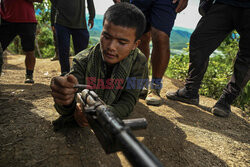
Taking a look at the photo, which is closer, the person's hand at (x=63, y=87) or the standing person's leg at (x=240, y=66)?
the person's hand at (x=63, y=87)

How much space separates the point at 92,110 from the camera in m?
0.92

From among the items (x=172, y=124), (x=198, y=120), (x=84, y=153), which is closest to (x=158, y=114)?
(x=172, y=124)

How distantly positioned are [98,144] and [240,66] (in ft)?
7.19

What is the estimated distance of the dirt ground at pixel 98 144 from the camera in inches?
50.4

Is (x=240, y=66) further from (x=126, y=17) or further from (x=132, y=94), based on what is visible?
(x=126, y=17)

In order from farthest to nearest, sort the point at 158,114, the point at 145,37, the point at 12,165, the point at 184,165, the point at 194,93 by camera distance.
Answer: the point at 145,37
the point at 194,93
the point at 158,114
the point at 184,165
the point at 12,165

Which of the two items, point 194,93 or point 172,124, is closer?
point 172,124

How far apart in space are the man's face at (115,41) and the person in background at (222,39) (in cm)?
148

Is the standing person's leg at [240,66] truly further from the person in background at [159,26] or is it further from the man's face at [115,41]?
the man's face at [115,41]

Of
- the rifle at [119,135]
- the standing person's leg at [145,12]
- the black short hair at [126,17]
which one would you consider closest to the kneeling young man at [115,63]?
the black short hair at [126,17]

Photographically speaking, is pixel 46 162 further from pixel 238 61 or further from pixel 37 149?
pixel 238 61

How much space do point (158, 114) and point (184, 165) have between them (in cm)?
89

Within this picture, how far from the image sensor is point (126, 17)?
1472mm

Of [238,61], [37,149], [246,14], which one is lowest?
[37,149]
